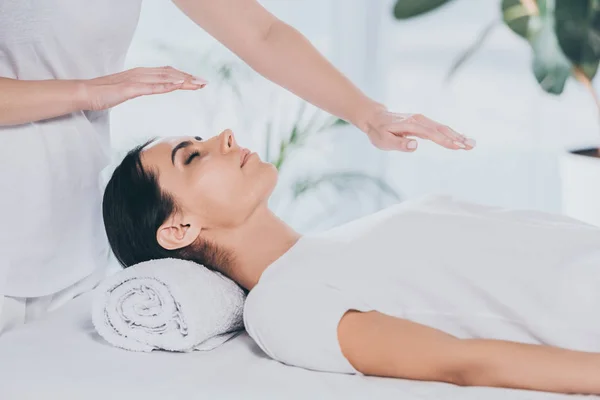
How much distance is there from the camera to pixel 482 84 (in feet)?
11.1

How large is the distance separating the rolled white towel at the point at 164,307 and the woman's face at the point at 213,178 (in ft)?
0.38

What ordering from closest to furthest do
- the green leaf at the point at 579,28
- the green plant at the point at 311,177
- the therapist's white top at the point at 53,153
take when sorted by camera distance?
the therapist's white top at the point at 53,153 → the green leaf at the point at 579,28 → the green plant at the point at 311,177

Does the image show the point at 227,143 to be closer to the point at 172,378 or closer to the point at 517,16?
the point at 172,378

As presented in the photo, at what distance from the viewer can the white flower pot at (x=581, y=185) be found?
287 cm

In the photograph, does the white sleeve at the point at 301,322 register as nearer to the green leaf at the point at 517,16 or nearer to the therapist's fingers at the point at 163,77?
the therapist's fingers at the point at 163,77

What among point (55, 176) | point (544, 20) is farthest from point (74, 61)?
point (544, 20)

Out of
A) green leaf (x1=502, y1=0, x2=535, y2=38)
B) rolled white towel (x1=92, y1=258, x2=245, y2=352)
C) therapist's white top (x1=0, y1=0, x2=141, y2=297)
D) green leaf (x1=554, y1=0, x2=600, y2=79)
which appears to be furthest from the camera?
green leaf (x1=502, y1=0, x2=535, y2=38)

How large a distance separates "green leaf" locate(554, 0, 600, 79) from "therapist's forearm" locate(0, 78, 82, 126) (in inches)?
68.9

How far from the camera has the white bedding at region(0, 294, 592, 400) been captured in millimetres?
1436

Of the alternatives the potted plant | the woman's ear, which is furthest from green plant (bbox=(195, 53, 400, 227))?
the woman's ear

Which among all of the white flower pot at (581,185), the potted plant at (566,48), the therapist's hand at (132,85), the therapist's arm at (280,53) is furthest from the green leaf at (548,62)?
the therapist's hand at (132,85)

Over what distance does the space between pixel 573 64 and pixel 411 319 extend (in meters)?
1.62

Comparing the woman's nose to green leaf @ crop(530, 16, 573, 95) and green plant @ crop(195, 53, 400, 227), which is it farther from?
green leaf @ crop(530, 16, 573, 95)

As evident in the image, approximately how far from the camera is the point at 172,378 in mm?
1513
